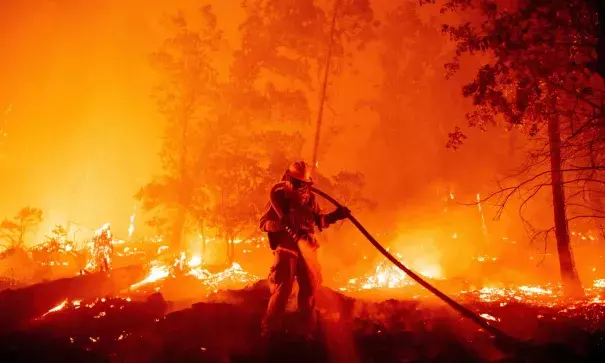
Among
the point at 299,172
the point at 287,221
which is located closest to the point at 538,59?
the point at 299,172

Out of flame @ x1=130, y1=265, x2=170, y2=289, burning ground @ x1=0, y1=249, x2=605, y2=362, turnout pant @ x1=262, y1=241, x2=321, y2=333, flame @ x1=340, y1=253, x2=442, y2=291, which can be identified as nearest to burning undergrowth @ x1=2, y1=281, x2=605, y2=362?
burning ground @ x1=0, y1=249, x2=605, y2=362

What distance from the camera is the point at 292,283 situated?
676 cm

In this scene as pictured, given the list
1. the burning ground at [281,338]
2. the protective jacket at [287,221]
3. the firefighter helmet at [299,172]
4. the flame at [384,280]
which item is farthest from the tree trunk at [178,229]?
the firefighter helmet at [299,172]

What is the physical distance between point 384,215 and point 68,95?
133 ft

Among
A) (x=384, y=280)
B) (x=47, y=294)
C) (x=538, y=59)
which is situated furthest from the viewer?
(x=384, y=280)

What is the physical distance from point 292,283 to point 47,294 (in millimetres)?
7554

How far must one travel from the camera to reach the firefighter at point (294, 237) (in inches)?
263

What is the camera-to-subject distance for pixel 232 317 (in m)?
7.09

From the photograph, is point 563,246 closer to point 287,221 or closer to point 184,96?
point 287,221

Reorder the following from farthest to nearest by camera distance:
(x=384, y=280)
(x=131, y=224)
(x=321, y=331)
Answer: (x=131, y=224)
(x=384, y=280)
(x=321, y=331)

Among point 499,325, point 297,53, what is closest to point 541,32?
point 499,325

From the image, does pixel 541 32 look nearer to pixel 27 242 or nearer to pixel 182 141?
pixel 182 141

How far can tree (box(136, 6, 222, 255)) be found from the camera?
25.0m

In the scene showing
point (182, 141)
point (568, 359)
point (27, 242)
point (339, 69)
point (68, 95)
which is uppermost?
point (68, 95)
